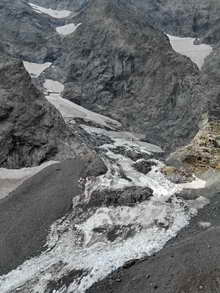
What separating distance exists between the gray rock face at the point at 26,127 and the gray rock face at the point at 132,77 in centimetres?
3158

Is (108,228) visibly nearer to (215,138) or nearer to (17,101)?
(215,138)

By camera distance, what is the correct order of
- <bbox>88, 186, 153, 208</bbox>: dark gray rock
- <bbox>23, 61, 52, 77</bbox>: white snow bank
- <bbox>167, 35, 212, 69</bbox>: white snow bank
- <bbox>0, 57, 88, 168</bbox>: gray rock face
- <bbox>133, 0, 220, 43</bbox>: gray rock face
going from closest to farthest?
<bbox>88, 186, 153, 208</bbox>: dark gray rock
<bbox>0, 57, 88, 168</bbox>: gray rock face
<bbox>23, 61, 52, 77</bbox>: white snow bank
<bbox>167, 35, 212, 69</bbox>: white snow bank
<bbox>133, 0, 220, 43</bbox>: gray rock face

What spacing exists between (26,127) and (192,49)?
8469 cm

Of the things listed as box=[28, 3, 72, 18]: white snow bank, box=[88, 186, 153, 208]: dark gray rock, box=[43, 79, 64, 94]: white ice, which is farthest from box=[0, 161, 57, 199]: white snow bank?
box=[28, 3, 72, 18]: white snow bank

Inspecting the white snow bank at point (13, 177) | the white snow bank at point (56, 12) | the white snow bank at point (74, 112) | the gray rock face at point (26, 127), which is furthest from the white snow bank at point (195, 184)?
the white snow bank at point (56, 12)

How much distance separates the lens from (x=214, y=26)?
123188 millimetres

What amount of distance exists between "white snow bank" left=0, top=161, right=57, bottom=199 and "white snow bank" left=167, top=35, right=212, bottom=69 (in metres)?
74.7

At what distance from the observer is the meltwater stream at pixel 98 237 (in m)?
19.5

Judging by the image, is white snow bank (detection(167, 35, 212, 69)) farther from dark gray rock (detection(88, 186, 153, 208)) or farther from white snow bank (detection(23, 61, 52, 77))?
dark gray rock (detection(88, 186, 153, 208))

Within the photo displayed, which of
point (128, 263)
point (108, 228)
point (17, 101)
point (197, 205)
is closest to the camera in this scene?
point (128, 263)

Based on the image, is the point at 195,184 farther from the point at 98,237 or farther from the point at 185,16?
the point at 185,16

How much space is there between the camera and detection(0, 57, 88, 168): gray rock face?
130 feet

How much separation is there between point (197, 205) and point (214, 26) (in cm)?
10610

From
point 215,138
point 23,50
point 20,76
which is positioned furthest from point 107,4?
point 215,138
